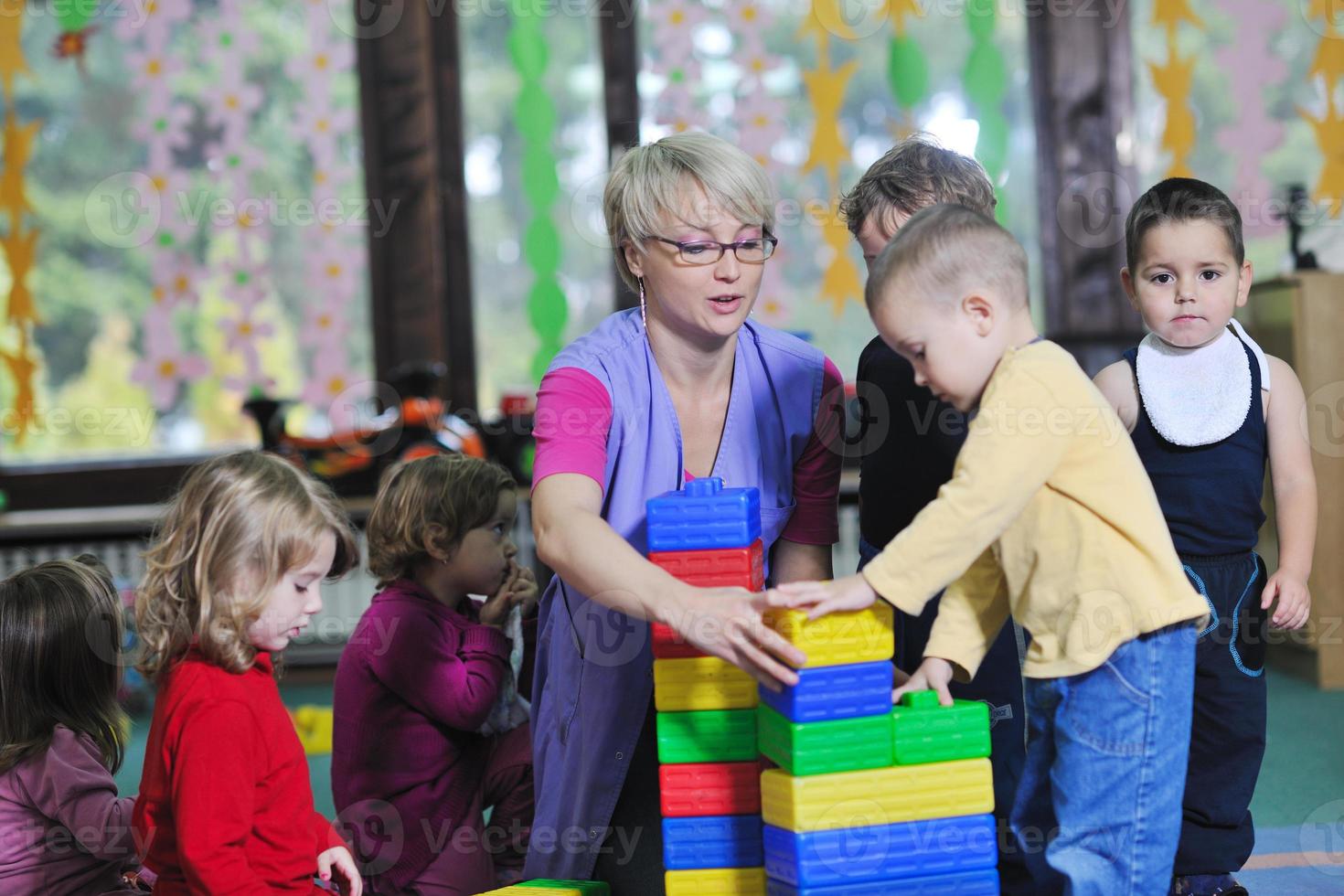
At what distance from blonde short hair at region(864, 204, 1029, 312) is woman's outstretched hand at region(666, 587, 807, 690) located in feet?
1.21

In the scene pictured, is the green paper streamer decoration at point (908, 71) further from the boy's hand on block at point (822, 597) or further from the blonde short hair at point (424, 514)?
the boy's hand on block at point (822, 597)

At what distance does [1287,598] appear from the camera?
1.89 meters

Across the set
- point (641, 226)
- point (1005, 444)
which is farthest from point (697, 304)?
point (1005, 444)

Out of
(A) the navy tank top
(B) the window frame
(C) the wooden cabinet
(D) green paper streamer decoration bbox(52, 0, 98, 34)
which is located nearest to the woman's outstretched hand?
(A) the navy tank top

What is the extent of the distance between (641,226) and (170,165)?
3.58 metres

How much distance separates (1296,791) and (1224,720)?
1.04m

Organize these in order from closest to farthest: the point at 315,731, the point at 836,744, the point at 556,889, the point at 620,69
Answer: the point at 836,744 → the point at 556,889 → the point at 315,731 → the point at 620,69

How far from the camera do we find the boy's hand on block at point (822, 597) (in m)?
1.39

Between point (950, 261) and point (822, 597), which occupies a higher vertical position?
point (950, 261)

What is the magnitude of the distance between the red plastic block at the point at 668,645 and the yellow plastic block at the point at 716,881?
248 mm

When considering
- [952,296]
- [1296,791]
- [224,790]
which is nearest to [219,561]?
[224,790]

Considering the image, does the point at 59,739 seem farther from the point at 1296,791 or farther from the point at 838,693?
the point at 1296,791

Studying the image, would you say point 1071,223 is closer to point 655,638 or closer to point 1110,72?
point 1110,72

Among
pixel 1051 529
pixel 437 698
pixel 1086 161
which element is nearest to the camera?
pixel 1051 529
